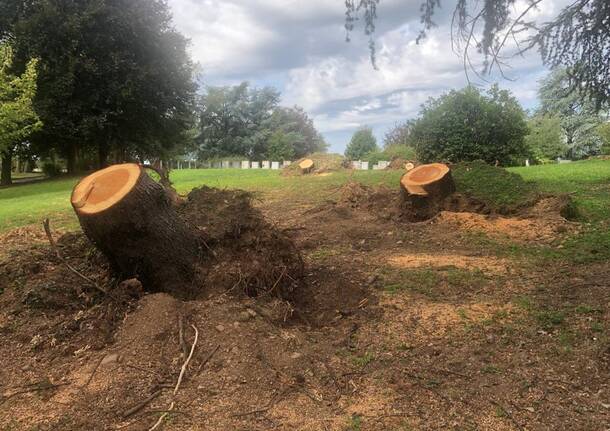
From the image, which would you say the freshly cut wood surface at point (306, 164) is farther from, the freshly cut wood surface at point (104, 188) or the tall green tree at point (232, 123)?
the tall green tree at point (232, 123)

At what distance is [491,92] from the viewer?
60.3 feet

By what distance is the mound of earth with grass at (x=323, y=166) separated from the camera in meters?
21.1

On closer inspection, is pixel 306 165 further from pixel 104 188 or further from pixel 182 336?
pixel 182 336

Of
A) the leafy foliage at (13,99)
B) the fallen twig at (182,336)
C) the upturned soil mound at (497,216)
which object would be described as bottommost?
the fallen twig at (182,336)

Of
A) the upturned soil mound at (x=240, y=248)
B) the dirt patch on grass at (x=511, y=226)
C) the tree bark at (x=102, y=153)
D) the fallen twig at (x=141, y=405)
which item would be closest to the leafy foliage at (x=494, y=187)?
the dirt patch on grass at (x=511, y=226)

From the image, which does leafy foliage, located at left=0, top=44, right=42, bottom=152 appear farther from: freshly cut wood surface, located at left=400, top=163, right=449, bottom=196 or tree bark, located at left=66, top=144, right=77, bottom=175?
freshly cut wood surface, located at left=400, top=163, right=449, bottom=196

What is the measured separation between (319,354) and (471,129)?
49.2ft

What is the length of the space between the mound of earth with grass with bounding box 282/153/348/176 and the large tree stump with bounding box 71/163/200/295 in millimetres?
16163

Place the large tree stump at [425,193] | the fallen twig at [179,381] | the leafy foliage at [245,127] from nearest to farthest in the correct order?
→ the fallen twig at [179,381] < the large tree stump at [425,193] < the leafy foliage at [245,127]

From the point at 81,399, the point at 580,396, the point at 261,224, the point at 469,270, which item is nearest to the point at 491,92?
the point at 469,270

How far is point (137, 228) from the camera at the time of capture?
433cm

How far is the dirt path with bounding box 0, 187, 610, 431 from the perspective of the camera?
3.16 m

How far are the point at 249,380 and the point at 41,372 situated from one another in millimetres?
1470

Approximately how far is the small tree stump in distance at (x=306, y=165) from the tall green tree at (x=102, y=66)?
8646 mm
